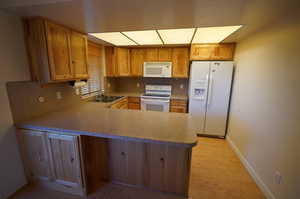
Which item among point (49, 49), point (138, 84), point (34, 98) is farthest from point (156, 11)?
point (138, 84)

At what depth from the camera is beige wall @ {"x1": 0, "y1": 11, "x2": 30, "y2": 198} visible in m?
1.53

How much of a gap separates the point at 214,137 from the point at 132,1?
3.36m

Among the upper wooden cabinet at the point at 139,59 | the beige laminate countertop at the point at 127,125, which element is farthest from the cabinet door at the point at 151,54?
the beige laminate countertop at the point at 127,125

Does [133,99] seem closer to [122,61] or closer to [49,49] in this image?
[122,61]

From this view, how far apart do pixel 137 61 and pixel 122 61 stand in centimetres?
43

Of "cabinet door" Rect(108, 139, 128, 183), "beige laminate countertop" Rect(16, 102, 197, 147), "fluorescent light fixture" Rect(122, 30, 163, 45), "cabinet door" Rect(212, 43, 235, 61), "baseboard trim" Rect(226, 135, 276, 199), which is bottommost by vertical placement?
"baseboard trim" Rect(226, 135, 276, 199)

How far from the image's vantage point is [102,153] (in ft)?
6.07

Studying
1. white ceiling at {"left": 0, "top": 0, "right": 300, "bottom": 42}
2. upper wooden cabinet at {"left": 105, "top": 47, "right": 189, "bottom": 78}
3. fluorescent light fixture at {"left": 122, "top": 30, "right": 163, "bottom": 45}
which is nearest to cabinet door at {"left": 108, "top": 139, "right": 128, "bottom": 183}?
white ceiling at {"left": 0, "top": 0, "right": 300, "bottom": 42}

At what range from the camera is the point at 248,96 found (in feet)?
7.59

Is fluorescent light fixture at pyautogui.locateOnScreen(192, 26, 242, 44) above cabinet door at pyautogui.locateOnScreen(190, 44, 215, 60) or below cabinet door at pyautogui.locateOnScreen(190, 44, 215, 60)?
above

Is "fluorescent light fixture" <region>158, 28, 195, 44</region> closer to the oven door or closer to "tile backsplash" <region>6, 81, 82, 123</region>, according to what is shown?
the oven door

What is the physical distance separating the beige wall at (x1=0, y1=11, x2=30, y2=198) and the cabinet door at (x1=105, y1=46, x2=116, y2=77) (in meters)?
2.18

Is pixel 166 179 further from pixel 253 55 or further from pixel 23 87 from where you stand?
pixel 253 55

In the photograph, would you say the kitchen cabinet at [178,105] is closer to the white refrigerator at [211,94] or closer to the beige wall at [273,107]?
the white refrigerator at [211,94]
